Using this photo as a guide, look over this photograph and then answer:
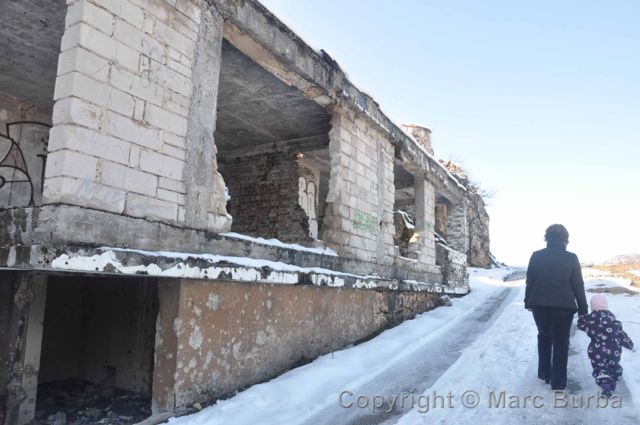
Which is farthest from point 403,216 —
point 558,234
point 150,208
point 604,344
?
point 150,208

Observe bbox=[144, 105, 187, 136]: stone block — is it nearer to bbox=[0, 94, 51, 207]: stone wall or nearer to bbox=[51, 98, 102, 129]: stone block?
bbox=[51, 98, 102, 129]: stone block

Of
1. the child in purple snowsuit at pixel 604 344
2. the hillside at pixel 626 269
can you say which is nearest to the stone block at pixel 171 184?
the child in purple snowsuit at pixel 604 344

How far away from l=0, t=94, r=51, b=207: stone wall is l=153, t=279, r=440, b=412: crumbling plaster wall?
4.22 m

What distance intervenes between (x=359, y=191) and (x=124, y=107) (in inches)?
161

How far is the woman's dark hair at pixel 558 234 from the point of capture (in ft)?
15.3

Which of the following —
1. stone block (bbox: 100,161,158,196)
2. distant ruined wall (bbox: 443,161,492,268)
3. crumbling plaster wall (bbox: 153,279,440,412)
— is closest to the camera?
stone block (bbox: 100,161,158,196)

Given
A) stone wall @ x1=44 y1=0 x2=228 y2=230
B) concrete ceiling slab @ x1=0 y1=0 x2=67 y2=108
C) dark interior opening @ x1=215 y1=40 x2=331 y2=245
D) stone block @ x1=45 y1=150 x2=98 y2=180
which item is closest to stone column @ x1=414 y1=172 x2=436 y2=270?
dark interior opening @ x1=215 y1=40 x2=331 y2=245

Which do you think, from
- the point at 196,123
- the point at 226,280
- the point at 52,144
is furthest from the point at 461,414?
the point at 52,144

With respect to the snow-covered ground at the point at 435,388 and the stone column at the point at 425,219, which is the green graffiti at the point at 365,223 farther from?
the stone column at the point at 425,219

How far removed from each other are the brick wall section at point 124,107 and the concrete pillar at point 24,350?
1.43 metres

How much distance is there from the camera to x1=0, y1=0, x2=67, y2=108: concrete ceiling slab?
4.56 meters

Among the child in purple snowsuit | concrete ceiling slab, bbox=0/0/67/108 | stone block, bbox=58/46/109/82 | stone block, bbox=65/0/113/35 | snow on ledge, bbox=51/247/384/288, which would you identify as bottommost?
the child in purple snowsuit

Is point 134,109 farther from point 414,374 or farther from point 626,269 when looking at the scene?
point 626,269

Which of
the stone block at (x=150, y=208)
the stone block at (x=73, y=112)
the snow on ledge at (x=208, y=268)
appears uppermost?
the stone block at (x=73, y=112)
